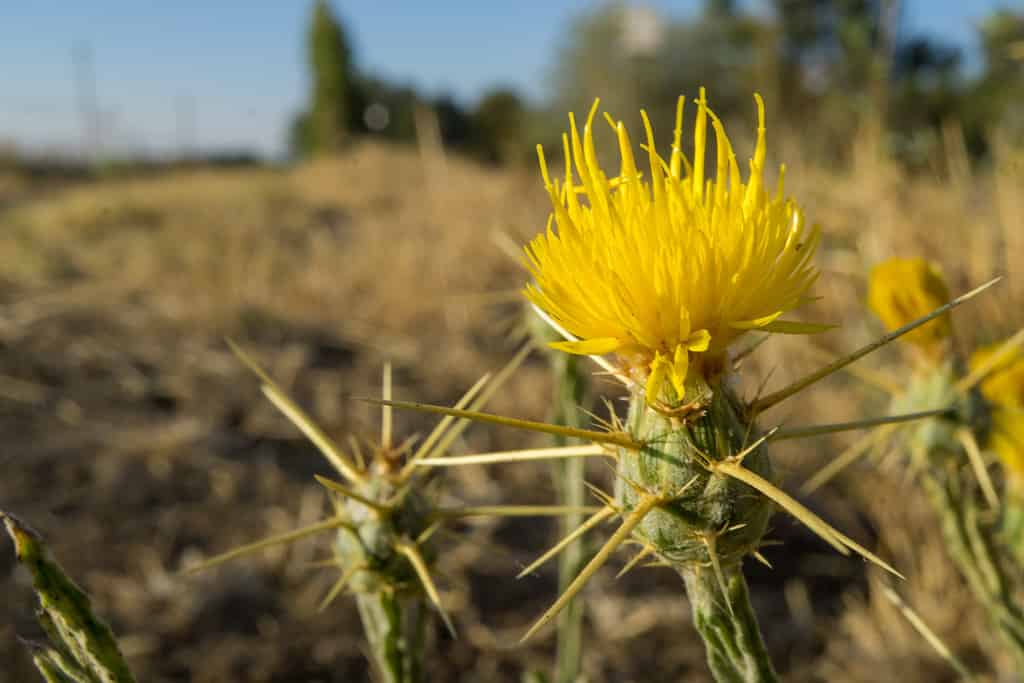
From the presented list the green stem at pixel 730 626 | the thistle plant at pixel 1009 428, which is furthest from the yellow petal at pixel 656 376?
the thistle plant at pixel 1009 428

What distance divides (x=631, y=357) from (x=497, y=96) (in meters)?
21.8

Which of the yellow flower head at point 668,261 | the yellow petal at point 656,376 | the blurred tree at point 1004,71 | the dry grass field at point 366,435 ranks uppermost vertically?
the blurred tree at point 1004,71

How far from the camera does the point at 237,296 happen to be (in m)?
5.41

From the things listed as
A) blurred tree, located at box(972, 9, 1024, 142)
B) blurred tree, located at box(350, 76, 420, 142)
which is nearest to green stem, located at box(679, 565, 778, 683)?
blurred tree, located at box(972, 9, 1024, 142)

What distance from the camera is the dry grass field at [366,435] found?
284 cm

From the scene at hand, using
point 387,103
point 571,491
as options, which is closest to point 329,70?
point 387,103

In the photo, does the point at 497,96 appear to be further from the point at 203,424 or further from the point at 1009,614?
the point at 1009,614

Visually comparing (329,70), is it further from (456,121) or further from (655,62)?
(655,62)

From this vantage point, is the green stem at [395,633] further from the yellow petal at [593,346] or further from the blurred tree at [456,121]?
the blurred tree at [456,121]

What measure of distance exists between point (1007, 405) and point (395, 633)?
109 centimetres

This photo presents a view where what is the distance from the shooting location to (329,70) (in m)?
18.5

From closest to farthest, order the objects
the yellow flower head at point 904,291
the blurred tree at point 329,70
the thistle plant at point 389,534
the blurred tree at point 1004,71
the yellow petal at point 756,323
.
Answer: the yellow petal at point 756,323 → the thistle plant at point 389,534 → the yellow flower head at point 904,291 → the blurred tree at point 1004,71 → the blurred tree at point 329,70

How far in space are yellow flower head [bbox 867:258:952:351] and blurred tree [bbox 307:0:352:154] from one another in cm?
1678

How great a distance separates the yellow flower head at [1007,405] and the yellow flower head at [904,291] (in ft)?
Result: 0.49
